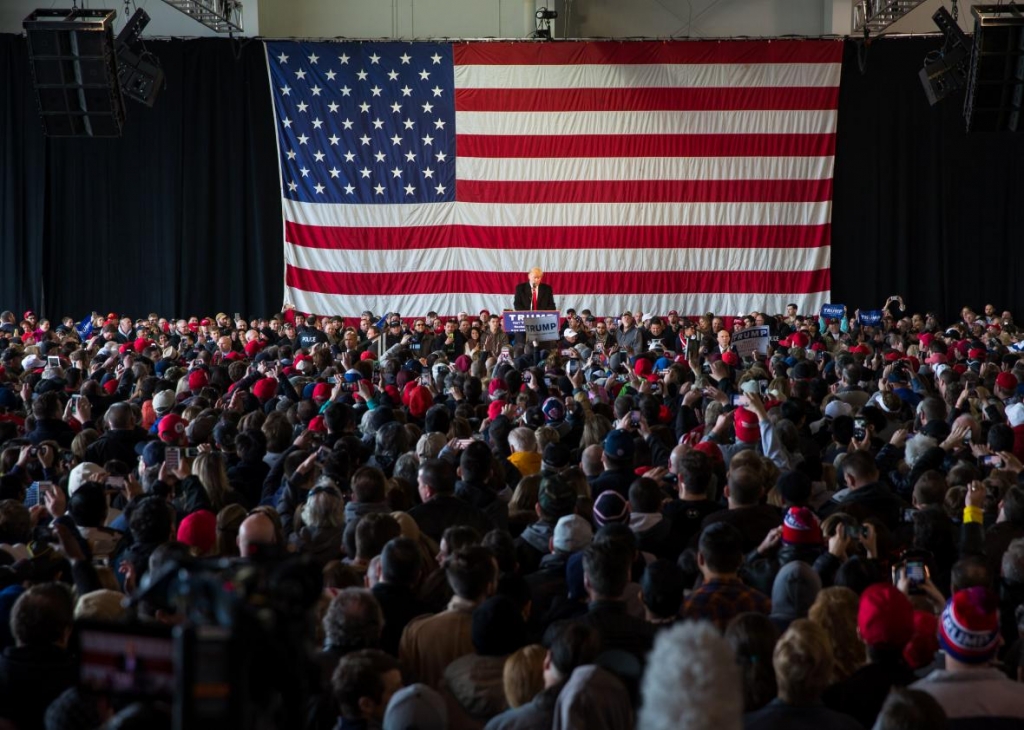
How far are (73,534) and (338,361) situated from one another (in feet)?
27.6

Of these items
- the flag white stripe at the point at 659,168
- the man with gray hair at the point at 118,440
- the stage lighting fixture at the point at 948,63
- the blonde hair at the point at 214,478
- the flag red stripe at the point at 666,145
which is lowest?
the man with gray hair at the point at 118,440

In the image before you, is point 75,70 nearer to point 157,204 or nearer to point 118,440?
point 118,440

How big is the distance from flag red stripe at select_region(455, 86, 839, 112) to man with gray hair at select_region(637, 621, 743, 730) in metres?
24.2

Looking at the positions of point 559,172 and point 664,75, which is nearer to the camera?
point 664,75

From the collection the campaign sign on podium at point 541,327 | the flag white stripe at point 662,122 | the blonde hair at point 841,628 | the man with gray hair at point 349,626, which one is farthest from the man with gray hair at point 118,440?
the flag white stripe at point 662,122

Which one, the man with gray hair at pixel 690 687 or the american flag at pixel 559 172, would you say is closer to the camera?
the man with gray hair at pixel 690 687

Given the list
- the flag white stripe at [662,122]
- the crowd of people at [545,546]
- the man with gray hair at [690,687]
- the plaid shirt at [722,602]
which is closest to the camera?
the man with gray hair at [690,687]

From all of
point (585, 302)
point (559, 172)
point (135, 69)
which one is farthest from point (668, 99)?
point (135, 69)

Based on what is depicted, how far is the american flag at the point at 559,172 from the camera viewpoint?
→ 2527 centimetres

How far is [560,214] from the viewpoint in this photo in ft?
84.6

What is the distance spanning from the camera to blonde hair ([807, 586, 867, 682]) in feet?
13.3

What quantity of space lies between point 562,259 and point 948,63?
30.4 ft

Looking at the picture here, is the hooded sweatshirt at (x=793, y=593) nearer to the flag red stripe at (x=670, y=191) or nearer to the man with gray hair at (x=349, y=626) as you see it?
the man with gray hair at (x=349, y=626)

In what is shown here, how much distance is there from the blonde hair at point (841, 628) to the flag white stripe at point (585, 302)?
21715 millimetres
